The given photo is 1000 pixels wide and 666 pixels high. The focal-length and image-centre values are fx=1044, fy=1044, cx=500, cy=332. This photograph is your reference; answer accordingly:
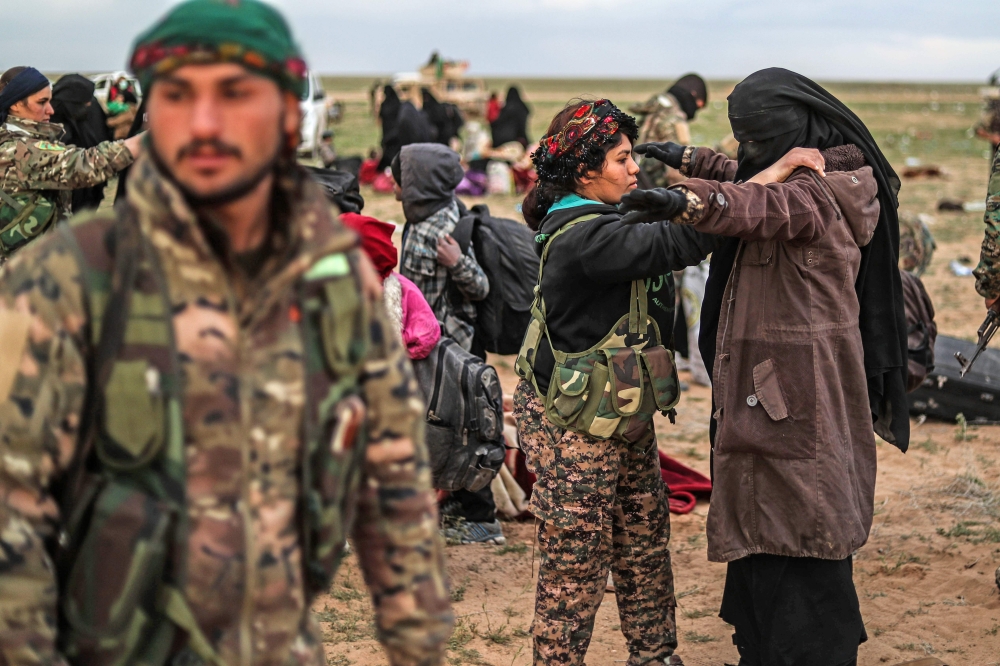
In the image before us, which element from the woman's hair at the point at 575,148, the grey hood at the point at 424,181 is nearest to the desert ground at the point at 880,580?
the grey hood at the point at 424,181

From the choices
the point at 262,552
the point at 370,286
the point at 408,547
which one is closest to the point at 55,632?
the point at 262,552

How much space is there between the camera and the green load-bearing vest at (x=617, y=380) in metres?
3.46

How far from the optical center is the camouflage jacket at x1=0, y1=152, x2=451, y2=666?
1522 mm

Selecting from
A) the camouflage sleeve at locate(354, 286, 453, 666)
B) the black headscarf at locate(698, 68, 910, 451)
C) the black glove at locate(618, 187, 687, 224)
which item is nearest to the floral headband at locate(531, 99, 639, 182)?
the black headscarf at locate(698, 68, 910, 451)

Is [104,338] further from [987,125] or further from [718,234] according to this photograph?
[987,125]

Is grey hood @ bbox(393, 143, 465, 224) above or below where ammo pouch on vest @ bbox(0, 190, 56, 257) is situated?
above

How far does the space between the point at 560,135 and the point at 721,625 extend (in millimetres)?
2312

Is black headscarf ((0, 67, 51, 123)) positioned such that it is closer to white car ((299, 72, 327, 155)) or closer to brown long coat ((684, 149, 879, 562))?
brown long coat ((684, 149, 879, 562))

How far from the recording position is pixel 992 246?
180 inches

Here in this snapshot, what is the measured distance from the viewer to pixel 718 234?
3.17m

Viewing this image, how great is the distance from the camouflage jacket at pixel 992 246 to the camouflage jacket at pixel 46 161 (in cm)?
405

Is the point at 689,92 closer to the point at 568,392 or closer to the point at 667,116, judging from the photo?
the point at 667,116

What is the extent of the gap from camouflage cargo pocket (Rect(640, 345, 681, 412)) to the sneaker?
2.06 m

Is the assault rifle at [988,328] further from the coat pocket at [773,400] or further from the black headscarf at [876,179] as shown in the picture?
the coat pocket at [773,400]
